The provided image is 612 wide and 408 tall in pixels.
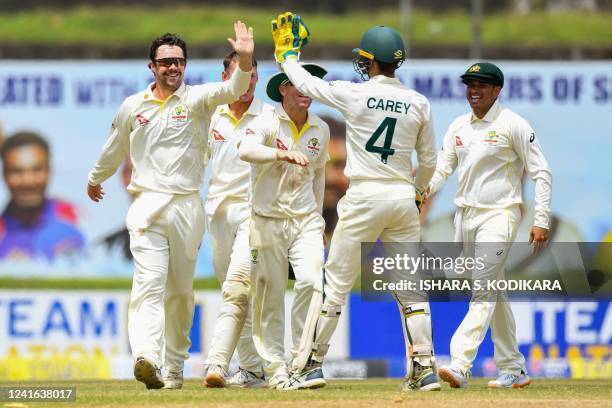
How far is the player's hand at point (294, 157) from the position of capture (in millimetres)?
11578

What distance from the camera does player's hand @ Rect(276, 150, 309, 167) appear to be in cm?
1158

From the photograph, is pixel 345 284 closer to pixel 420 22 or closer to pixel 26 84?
pixel 26 84

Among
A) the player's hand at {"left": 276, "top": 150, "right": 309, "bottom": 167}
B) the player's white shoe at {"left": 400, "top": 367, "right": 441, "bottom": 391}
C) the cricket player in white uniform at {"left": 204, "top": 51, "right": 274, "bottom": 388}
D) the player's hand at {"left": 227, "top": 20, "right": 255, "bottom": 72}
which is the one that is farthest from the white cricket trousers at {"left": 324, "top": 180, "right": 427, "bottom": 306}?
the cricket player in white uniform at {"left": 204, "top": 51, "right": 274, "bottom": 388}

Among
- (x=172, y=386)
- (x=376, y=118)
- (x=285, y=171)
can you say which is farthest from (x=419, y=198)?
(x=172, y=386)

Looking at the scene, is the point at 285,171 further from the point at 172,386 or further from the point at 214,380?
the point at 172,386

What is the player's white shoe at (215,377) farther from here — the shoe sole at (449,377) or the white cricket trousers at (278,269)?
the shoe sole at (449,377)

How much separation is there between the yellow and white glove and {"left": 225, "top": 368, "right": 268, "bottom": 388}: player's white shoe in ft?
9.16

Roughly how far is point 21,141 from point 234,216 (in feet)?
27.3

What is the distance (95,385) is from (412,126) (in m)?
4.04

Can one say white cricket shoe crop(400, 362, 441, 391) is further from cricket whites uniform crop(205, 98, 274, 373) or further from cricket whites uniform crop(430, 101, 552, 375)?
cricket whites uniform crop(205, 98, 274, 373)

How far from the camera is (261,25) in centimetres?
3384

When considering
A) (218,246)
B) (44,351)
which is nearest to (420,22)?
(44,351)

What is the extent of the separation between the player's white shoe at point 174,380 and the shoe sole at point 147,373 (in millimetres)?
650

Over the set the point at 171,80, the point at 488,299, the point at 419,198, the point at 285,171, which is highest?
the point at 171,80
